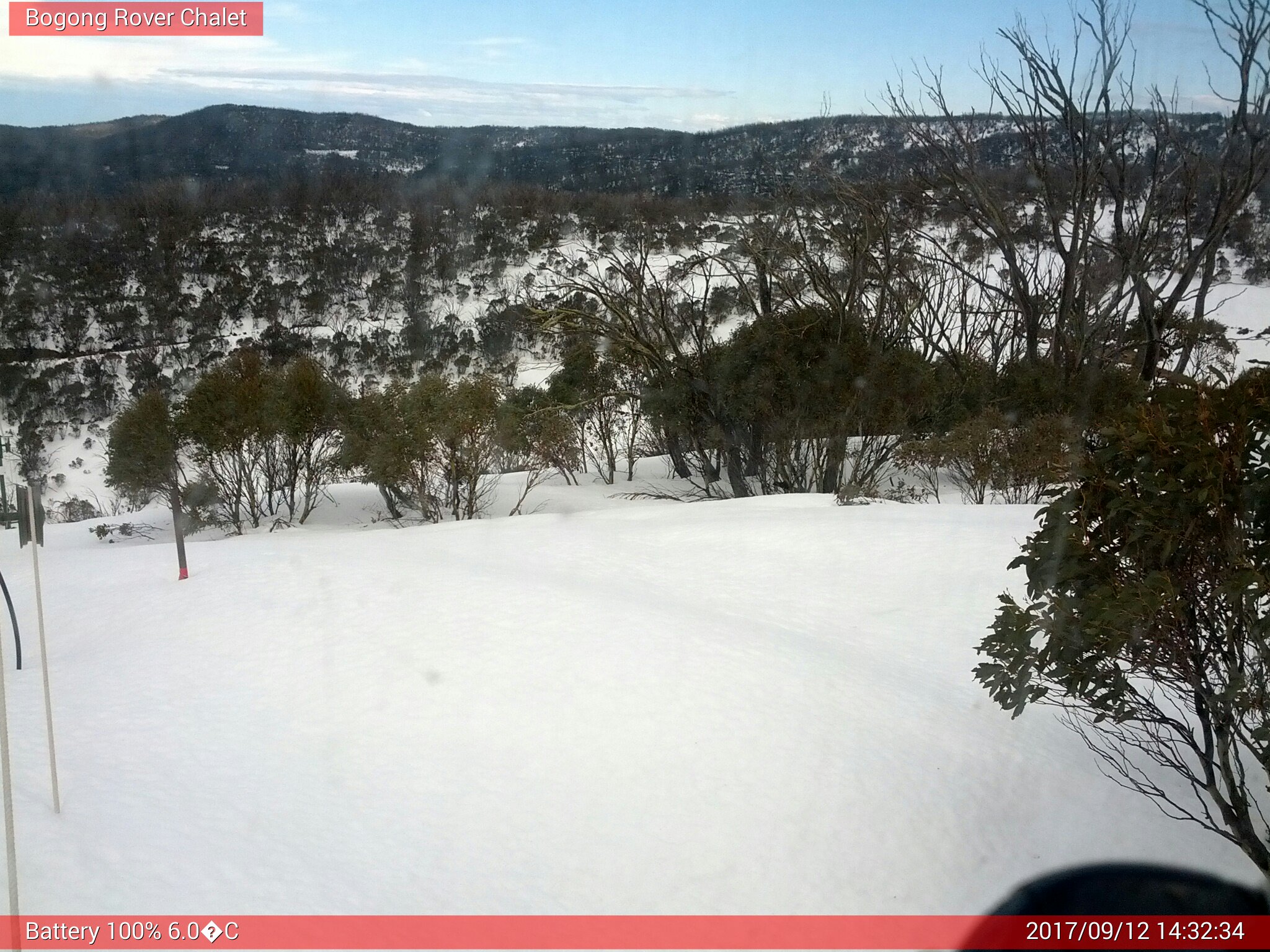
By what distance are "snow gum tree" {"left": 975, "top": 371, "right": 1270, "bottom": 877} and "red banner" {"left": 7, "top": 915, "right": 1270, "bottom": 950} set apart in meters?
0.71

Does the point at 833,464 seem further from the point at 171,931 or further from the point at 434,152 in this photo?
the point at 434,152

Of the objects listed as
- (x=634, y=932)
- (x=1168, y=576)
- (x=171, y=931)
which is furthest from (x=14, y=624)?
(x=1168, y=576)

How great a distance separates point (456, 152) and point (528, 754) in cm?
3796

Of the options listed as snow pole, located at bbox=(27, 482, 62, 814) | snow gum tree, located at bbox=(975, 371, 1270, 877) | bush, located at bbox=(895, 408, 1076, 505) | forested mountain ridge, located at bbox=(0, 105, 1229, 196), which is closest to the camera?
snow gum tree, located at bbox=(975, 371, 1270, 877)

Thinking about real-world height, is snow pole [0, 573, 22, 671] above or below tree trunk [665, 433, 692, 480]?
above

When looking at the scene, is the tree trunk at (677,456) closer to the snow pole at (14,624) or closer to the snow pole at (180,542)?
the snow pole at (180,542)

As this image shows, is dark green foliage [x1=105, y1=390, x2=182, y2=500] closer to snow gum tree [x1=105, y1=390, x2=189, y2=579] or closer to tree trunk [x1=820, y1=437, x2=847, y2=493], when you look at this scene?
snow gum tree [x1=105, y1=390, x2=189, y2=579]

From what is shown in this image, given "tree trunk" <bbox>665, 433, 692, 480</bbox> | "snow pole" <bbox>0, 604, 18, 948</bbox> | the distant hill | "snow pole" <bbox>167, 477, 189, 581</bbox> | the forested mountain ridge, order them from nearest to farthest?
"snow pole" <bbox>0, 604, 18, 948</bbox> < "snow pole" <bbox>167, 477, 189, 581</bbox> < "tree trunk" <bbox>665, 433, 692, 480</bbox> < the forested mountain ridge < the distant hill

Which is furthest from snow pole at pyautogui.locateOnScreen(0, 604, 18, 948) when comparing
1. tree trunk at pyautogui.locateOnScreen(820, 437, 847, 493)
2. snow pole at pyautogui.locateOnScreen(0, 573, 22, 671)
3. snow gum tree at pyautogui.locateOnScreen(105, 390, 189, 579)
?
tree trunk at pyautogui.locateOnScreen(820, 437, 847, 493)

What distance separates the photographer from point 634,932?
3.30 meters

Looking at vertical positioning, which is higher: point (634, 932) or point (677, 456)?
point (634, 932)

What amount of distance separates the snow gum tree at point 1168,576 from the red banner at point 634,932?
0.71 metres

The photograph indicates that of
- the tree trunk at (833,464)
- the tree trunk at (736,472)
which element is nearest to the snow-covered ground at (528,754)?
the tree trunk at (833,464)

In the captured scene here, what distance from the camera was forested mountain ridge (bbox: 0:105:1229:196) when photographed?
22.9 meters
